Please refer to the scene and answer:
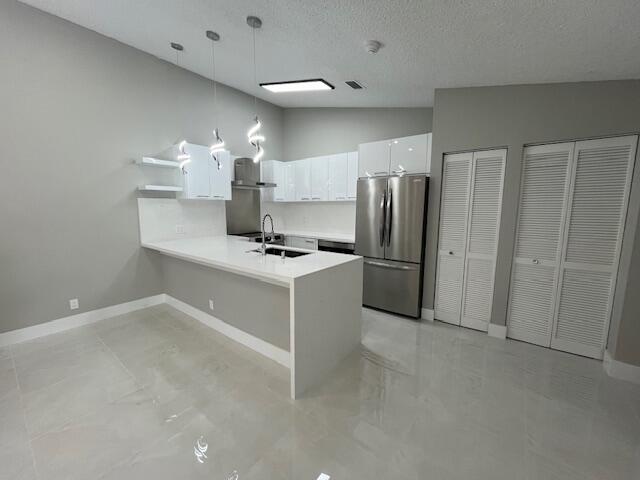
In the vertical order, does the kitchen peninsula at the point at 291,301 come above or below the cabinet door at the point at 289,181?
below

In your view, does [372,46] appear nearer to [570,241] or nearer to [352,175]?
[352,175]

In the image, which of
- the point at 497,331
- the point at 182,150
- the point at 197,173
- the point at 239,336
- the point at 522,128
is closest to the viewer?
the point at 522,128

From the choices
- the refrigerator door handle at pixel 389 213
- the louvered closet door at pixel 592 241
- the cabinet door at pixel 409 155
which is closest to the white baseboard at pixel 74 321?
the refrigerator door handle at pixel 389 213

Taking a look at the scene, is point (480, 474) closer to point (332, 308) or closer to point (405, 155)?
point (332, 308)

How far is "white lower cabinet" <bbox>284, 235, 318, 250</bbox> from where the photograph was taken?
14.9ft

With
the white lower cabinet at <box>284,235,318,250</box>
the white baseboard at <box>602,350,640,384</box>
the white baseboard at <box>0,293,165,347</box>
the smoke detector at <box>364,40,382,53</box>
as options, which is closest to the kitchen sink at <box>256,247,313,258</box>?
the white lower cabinet at <box>284,235,318,250</box>

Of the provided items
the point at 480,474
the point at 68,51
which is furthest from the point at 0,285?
the point at 480,474

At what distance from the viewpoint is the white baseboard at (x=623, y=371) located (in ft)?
7.71

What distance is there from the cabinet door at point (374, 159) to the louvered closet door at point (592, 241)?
1.99m

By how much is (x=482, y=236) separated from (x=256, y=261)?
257 cm

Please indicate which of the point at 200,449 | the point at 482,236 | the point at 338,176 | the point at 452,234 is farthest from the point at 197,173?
the point at 482,236

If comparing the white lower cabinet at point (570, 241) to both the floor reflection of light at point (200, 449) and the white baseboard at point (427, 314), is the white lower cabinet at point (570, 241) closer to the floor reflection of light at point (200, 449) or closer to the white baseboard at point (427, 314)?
the white baseboard at point (427, 314)

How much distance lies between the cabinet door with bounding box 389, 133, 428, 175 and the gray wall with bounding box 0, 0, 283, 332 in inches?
121

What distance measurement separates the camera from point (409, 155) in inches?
143
